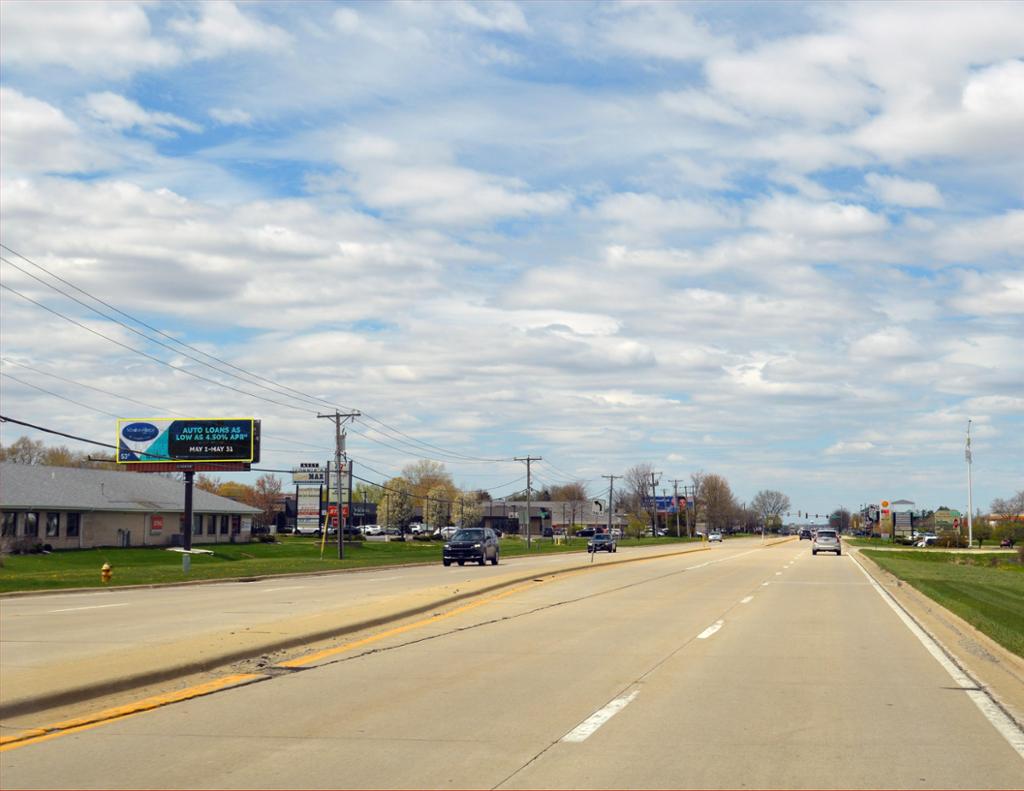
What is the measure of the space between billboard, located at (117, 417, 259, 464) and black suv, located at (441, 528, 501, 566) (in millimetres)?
25335

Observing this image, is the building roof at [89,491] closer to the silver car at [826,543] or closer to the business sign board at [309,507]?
the business sign board at [309,507]

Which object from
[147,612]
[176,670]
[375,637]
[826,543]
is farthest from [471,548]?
[176,670]

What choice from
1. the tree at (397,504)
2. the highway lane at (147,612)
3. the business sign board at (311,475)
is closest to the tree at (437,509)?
the tree at (397,504)

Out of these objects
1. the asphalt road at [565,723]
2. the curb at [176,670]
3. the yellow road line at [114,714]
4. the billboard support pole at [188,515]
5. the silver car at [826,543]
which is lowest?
the silver car at [826,543]

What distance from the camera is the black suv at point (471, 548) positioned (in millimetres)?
51906

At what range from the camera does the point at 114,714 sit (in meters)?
9.93

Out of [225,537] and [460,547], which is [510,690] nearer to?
[460,547]

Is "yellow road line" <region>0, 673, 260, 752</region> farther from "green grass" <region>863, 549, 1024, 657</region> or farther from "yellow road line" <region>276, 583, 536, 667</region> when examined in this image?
"green grass" <region>863, 549, 1024, 657</region>

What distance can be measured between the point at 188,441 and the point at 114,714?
67.6 meters

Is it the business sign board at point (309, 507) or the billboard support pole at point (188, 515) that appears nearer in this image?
the billboard support pole at point (188, 515)

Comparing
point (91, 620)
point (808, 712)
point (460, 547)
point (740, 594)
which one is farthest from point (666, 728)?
point (460, 547)

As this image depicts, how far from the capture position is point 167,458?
75.2m

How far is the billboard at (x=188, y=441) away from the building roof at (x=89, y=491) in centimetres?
303

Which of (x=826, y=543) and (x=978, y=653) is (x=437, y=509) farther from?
(x=978, y=653)
